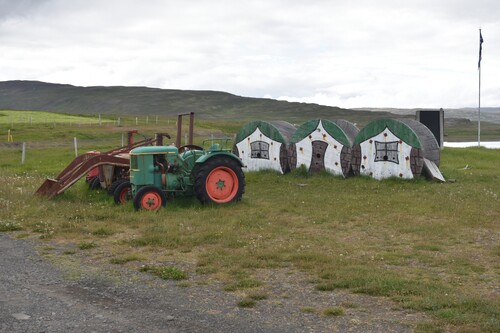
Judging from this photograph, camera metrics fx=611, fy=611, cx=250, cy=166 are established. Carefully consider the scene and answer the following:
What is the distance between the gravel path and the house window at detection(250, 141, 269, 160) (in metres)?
13.5

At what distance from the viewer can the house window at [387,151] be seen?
18.9m

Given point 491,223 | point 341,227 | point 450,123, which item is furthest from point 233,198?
point 450,123

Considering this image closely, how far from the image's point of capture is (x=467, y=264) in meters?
8.57

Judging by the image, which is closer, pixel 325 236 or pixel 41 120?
pixel 325 236

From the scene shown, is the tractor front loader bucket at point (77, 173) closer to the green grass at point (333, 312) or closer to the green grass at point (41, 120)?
the green grass at point (333, 312)

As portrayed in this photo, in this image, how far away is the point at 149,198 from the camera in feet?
42.8

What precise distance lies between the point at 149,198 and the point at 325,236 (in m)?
4.23

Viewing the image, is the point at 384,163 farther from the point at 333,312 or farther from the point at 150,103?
the point at 150,103

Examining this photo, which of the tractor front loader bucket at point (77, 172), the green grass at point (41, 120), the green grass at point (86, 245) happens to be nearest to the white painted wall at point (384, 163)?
the tractor front loader bucket at point (77, 172)

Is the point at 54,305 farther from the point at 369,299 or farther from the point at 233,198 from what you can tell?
the point at 233,198

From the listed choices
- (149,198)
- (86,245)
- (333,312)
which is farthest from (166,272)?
(149,198)

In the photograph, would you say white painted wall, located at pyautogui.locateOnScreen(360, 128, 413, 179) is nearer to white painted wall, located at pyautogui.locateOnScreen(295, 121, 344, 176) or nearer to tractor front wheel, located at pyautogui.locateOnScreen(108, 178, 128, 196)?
white painted wall, located at pyautogui.locateOnScreen(295, 121, 344, 176)

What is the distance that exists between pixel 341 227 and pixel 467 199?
490cm

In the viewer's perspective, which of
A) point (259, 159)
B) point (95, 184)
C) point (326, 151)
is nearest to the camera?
point (95, 184)
